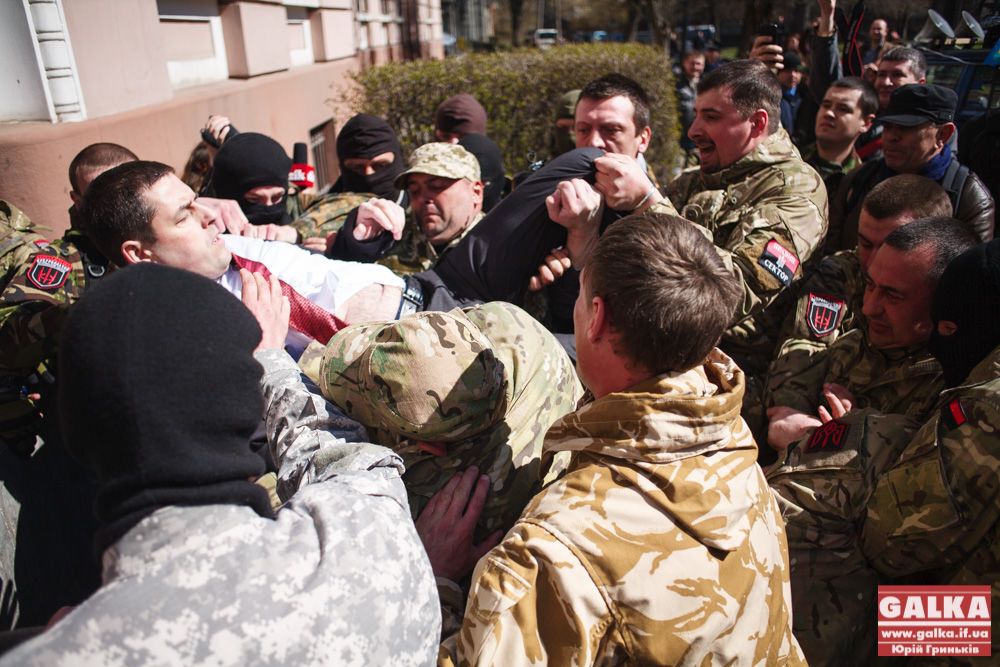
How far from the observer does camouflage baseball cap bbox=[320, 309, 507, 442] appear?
153cm

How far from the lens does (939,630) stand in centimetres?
177

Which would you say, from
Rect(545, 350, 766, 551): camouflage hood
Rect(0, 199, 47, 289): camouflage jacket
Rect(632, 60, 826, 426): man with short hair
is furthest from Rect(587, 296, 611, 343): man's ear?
Rect(0, 199, 47, 289): camouflage jacket

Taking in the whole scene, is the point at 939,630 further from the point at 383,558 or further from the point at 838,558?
the point at 383,558

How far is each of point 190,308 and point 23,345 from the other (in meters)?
1.85

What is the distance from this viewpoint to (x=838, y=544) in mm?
1924

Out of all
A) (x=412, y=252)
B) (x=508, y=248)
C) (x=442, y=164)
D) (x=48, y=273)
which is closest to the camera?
(x=508, y=248)

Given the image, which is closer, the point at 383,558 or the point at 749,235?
the point at 383,558

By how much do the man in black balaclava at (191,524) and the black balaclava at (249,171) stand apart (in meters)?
2.90

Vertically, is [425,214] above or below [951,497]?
above

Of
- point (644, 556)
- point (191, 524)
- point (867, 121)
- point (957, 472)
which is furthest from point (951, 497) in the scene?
point (867, 121)

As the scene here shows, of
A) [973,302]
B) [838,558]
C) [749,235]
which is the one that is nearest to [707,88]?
[749,235]

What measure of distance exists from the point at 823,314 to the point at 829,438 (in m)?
1.01

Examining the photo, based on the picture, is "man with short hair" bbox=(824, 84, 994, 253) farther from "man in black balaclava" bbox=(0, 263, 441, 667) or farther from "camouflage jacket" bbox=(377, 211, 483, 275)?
"man in black balaclava" bbox=(0, 263, 441, 667)

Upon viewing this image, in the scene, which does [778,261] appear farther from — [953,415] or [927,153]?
[927,153]
